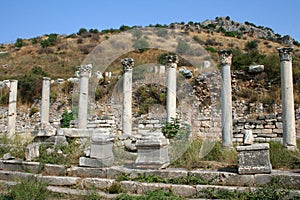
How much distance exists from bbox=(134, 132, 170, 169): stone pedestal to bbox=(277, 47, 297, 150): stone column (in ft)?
18.5

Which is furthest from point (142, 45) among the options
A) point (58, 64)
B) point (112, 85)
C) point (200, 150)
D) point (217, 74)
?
point (200, 150)

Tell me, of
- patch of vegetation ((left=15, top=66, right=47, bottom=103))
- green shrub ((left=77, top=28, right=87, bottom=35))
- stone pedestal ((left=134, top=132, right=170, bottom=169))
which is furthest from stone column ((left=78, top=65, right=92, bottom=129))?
green shrub ((left=77, top=28, right=87, bottom=35))

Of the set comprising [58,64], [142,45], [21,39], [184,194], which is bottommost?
[184,194]

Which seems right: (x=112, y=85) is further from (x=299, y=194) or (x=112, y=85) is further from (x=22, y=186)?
(x=299, y=194)

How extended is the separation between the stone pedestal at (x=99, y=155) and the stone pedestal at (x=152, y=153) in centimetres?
80

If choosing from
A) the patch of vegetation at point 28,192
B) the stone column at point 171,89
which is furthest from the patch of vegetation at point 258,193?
the stone column at point 171,89

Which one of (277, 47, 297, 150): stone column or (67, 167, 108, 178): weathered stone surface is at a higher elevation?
(277, 47, 297, 150): stone column

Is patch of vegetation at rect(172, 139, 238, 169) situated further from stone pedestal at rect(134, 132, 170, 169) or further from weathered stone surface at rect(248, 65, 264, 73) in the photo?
weathered stone surface at rect(248, 65, 264, 73)

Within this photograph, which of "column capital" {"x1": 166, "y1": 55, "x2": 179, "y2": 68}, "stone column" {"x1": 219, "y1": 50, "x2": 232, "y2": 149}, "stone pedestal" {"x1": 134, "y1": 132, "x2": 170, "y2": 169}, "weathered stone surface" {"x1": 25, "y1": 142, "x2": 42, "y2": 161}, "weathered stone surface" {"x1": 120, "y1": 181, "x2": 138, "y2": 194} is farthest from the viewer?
"column capital" {"x1": 166, "y1": 55, "x2": 179, "y2": 68}

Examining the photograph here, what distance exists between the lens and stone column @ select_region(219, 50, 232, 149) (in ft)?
36.3

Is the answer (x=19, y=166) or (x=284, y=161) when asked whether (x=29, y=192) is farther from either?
(x=284, y=161)

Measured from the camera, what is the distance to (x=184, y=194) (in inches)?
227

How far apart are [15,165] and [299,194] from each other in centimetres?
682

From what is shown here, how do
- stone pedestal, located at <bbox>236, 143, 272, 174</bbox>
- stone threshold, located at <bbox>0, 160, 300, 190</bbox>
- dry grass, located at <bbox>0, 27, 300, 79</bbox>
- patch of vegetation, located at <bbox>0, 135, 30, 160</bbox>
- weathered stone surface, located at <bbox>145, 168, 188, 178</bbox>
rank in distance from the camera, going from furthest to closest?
dry grass, located at <bbox>0, 27, 300, 79</bbox>, patch of vegetation, located at <bbox>0, 135, 30, 160</bbox>, weathered stone surface, located at <bbox>145, 168, 188, 178</bbox>, stone pedestal, located at <bbox>236, 143, 272, 174</bbox>, stone threshold, located at <bbox>0, 160, 300, 190</bbox>
